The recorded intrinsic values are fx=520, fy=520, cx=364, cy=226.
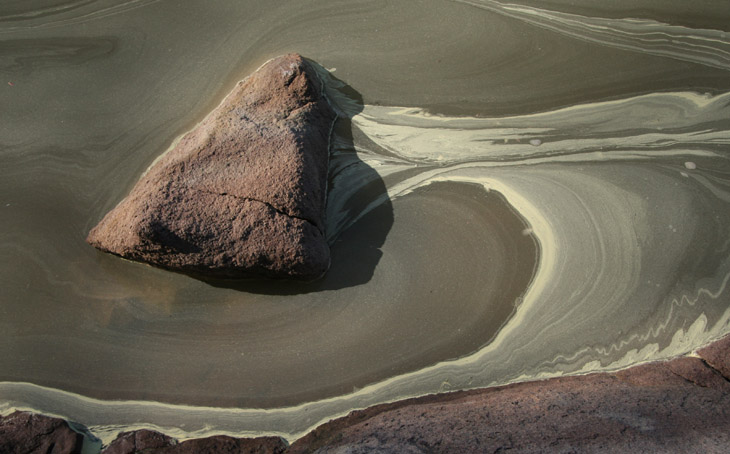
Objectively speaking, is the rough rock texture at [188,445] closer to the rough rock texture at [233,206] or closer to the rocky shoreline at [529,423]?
the rocky shoreline at [529,423]

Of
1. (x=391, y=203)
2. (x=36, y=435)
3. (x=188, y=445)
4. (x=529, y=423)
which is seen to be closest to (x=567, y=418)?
(x=529, y=423)

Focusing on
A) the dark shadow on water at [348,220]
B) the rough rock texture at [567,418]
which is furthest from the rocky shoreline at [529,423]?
the dark shadow on water at [348,220]

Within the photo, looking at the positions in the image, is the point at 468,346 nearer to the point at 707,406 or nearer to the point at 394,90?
the point at 707,406

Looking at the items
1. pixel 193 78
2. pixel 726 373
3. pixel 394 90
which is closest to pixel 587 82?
pixel 394 90

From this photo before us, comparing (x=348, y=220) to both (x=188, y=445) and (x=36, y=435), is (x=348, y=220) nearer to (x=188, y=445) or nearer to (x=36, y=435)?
(x=188, y=445)

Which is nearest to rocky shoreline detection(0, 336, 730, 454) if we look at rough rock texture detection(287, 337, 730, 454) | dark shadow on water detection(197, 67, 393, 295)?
rough rock texture detection(287, 337, 730, 454)

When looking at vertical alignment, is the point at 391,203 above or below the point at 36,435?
above
